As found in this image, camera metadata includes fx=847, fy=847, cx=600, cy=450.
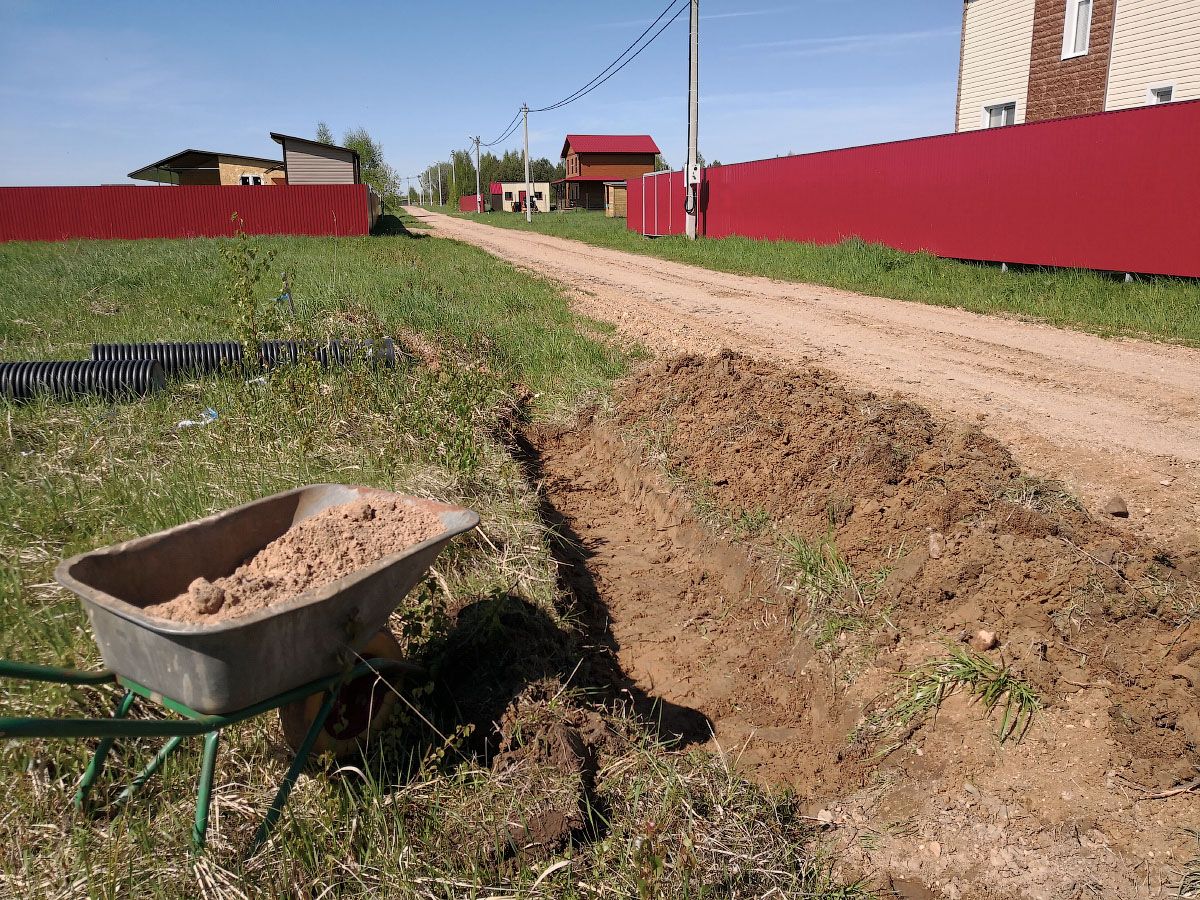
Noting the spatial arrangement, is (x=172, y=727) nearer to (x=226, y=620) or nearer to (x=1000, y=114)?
(x=226, y=620)

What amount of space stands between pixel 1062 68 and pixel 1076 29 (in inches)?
31.6

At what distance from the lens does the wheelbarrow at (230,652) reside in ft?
7.57

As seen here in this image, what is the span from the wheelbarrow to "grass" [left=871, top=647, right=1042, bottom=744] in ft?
6.23

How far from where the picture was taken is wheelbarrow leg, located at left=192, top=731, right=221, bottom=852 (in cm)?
245

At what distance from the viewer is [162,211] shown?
26.9 meters

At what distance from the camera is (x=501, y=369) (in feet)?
28.4

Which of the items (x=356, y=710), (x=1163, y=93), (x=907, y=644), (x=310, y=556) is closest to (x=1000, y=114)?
(x=1163, y=93)

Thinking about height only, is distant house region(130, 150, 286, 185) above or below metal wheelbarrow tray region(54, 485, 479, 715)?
above

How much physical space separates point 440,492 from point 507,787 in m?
2.20

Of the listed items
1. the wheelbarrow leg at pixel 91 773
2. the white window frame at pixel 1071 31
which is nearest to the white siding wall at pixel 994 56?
the white window frame at pixel 1071 31

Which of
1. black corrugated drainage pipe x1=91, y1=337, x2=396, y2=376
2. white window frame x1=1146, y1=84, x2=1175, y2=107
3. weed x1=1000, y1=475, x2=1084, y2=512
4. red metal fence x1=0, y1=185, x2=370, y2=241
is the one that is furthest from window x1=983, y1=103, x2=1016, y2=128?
weed x1=1000, y1=475, x2=1084, y2=512

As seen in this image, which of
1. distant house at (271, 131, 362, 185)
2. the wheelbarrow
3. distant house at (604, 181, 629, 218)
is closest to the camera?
the wheelbarrow

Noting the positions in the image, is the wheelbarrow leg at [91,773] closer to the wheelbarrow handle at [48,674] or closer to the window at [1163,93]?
the wheelbarrow handle at [48,674]

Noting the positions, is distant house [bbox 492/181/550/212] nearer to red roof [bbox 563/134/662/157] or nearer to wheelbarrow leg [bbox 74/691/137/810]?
red roof [bbox 563/134/662/157]
